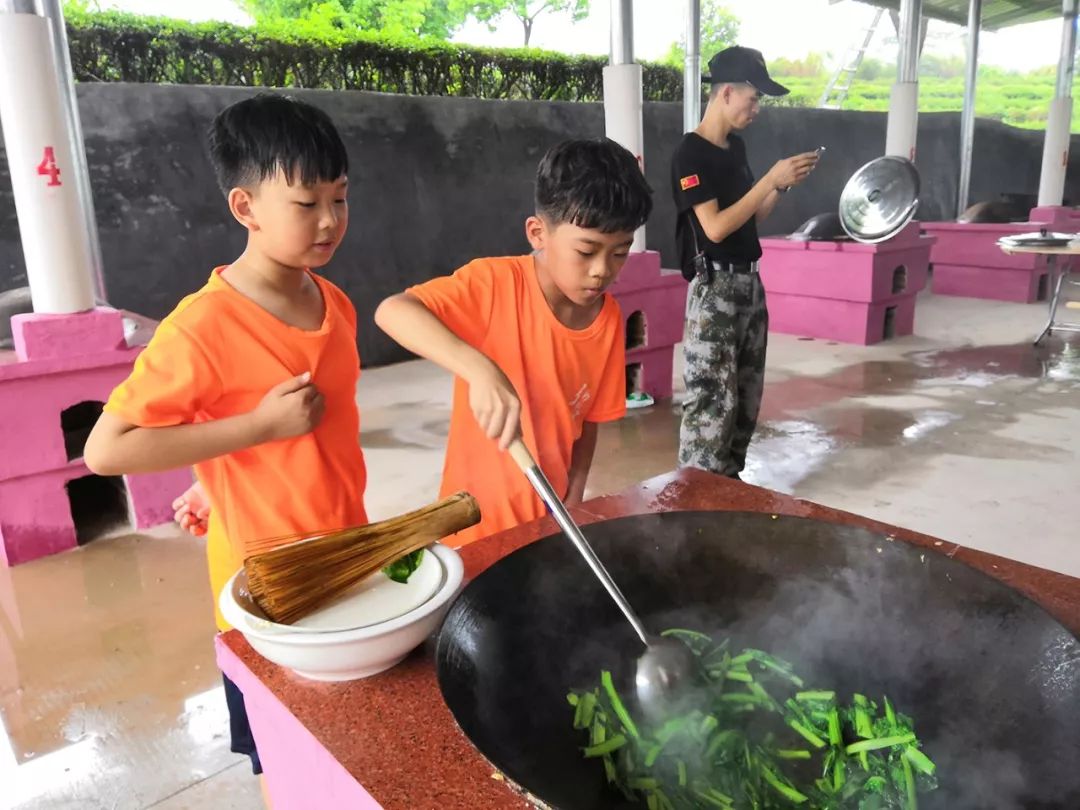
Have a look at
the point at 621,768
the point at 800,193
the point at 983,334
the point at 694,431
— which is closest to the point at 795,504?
the point at 621,768

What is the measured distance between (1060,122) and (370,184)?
7547 mm

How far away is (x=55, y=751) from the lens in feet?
6.88

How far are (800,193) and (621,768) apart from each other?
10.6 metres

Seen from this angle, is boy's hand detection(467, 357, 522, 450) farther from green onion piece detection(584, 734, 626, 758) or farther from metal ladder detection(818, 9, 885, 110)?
metal ladder detection(818, 9, 885, 110)

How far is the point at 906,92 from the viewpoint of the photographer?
7410mm

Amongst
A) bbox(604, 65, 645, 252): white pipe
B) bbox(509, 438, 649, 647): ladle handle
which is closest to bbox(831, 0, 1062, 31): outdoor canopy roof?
bbox(604, 65, 645, 252): white pipe

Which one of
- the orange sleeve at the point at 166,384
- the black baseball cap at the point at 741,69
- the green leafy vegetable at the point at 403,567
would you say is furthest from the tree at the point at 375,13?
the green leafy vegetable at the point at 403,567

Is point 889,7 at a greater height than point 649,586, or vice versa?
point 889,7

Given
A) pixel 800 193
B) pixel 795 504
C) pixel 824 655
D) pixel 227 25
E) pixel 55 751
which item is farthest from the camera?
pixel 800 193

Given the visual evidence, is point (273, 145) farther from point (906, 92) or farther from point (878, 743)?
point (906, 92)

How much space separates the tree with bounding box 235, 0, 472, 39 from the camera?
957 cm

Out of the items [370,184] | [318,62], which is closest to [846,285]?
[370,184]

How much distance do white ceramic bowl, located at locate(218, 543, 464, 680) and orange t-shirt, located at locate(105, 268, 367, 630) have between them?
37cm

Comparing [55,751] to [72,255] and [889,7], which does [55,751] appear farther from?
[889,7]
